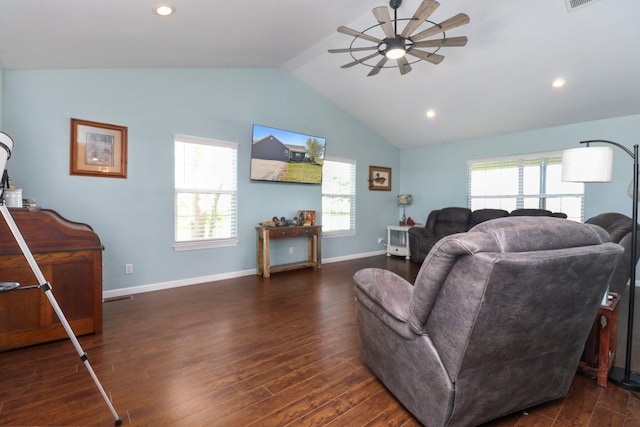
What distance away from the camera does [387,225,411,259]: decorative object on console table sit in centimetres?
638

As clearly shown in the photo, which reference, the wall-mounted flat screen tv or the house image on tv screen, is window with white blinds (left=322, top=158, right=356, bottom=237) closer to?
the wall-mounted flat screen tv

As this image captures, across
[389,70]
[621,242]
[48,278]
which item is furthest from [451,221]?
[48,278]

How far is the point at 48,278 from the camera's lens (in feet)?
7.93

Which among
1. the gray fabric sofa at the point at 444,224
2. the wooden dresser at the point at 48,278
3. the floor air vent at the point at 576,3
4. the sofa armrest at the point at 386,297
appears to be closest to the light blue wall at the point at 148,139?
the wooden dresser at the point at 48,278

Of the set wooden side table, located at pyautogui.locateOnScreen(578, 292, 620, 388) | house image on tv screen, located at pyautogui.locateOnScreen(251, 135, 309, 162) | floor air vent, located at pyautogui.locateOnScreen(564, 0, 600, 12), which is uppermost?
floor air vent, located at pyautogui.locateOnScreen(564, 0, 600, 12)

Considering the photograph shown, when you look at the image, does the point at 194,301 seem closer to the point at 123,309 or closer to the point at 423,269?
the point at 123,309

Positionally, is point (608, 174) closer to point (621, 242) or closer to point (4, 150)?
point (621, 242)

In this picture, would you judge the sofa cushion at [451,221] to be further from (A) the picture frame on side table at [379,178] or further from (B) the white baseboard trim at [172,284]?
(B) the white baseboard trim at [172,284]

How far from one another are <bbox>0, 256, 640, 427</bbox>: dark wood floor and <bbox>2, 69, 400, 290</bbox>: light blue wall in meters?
0.98

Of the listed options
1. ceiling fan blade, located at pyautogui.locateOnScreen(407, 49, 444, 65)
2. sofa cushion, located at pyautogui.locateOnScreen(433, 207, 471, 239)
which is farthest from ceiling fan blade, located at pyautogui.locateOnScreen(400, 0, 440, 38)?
sofa cushion, located at pyautogui.locateOnScreen(433, 207, 471, 239)

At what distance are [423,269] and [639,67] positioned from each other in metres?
4.44

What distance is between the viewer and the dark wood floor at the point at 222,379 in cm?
164

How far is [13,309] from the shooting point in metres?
2.31

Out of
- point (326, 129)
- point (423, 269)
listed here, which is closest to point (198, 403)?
point (423, 269)
